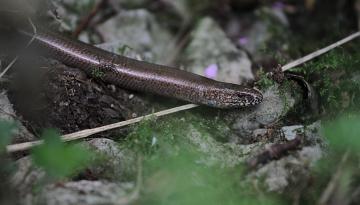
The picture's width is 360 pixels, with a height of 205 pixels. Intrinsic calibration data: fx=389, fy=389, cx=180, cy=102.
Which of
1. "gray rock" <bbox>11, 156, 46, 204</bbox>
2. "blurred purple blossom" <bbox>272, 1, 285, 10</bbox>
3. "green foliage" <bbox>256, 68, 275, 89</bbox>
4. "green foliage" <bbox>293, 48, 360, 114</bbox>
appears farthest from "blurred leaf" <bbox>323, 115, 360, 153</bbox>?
"blurred purple blossom" <bbox>272, 1, 285, 10</bbox>

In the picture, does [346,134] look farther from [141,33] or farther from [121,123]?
[141,33]

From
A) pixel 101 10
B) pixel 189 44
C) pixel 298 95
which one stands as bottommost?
pixel 298 95

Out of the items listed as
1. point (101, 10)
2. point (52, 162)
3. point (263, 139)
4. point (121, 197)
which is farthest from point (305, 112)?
point (101, 10)

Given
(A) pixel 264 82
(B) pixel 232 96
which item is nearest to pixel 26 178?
(B) pixel 232 96

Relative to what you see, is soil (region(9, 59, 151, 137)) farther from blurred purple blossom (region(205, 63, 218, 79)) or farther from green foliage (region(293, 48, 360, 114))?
green foliage (region(293, 48, 360, 114))

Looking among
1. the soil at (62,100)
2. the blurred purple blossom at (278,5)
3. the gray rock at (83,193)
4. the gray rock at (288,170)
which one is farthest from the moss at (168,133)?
the blurred purple blossom at (278,5)

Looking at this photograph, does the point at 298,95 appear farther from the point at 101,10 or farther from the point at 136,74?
the point at 101,10

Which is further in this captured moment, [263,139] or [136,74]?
[136,74]
